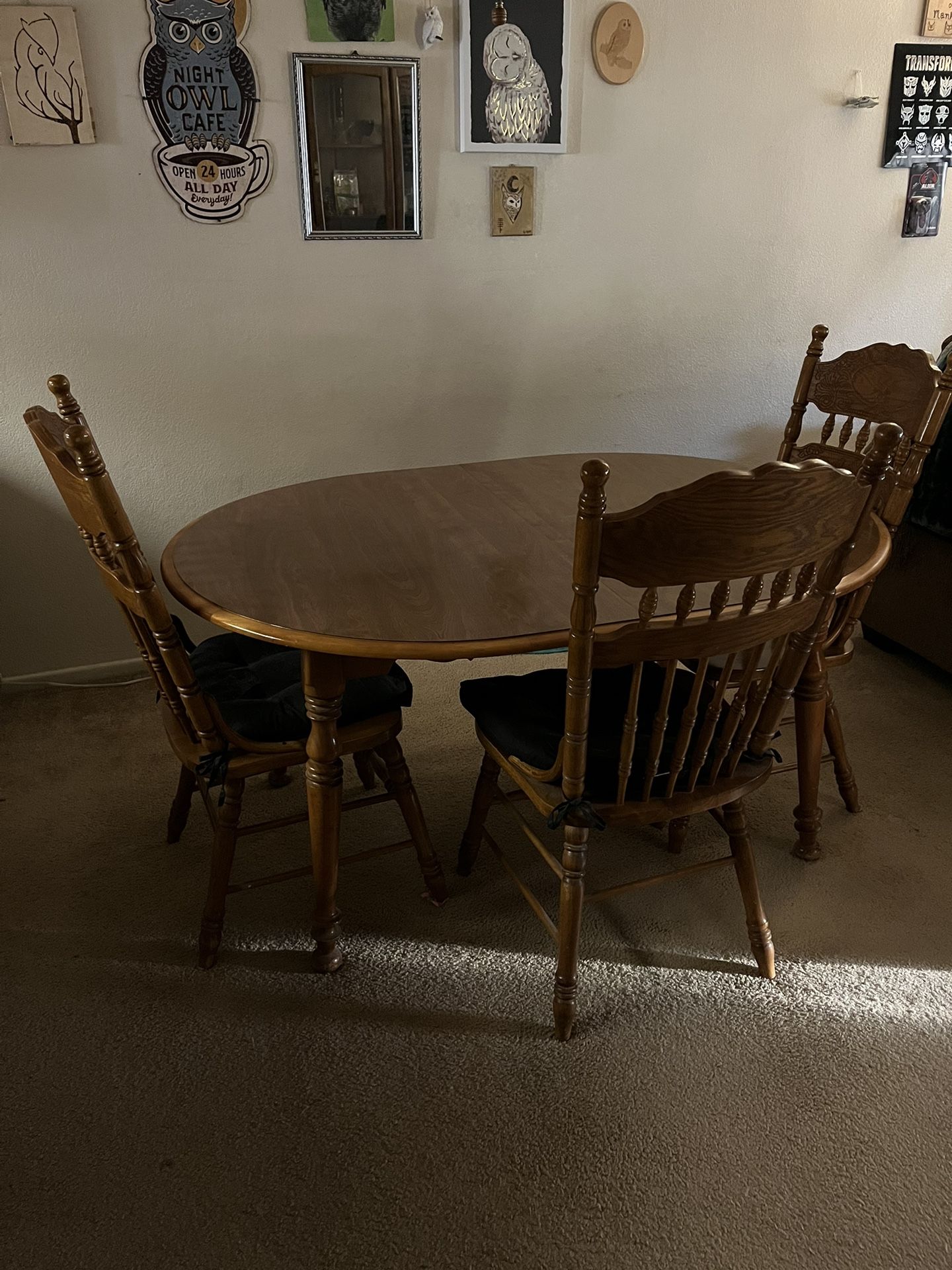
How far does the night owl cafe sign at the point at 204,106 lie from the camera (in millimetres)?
2195

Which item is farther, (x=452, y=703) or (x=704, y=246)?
(x=704, y=246)

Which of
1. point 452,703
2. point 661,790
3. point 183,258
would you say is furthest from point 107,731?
point 661,790

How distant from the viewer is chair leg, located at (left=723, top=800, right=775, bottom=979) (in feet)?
5.24

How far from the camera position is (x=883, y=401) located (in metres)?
2.00

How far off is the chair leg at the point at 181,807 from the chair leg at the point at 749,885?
1.06 m

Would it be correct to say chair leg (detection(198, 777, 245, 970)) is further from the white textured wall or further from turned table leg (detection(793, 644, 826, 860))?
the white textured wall

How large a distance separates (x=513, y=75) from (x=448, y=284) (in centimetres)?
55

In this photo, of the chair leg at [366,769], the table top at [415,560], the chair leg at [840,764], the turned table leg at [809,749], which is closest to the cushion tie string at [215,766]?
the table top at [415,560]

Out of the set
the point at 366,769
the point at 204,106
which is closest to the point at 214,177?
the point at 204,106

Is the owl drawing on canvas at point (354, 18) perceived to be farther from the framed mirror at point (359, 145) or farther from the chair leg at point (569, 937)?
the chair leg at point (569, 937)

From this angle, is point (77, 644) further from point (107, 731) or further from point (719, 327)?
point (719, 327)

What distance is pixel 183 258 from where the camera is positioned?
2383mm

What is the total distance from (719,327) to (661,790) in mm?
1972

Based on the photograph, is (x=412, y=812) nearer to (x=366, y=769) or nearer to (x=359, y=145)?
(x=366, y=769)
